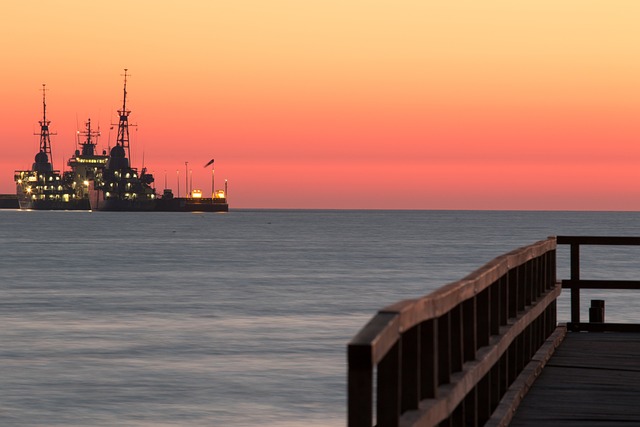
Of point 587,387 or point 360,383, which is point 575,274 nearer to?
point 587,387

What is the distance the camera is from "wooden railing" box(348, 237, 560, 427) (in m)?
4.41

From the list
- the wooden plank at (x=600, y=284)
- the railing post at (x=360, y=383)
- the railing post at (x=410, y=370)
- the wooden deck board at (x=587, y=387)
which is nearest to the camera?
the railing post at (x=360, y=383)

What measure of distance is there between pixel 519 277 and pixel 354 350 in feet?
24.0

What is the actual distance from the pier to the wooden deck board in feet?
0.03

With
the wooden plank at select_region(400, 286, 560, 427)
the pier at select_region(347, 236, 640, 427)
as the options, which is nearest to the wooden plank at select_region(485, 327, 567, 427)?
the pier at select_region(347, 236, 640, 427)

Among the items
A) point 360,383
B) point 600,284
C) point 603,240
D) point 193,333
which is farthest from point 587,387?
point 193,333

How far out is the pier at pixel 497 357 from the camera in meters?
4.86

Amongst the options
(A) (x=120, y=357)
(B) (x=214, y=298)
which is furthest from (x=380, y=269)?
(A) (x=120, y=357)

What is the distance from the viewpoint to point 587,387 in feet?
36.5

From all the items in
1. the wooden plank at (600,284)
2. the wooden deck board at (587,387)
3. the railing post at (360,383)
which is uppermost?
the railing post at (360,383)

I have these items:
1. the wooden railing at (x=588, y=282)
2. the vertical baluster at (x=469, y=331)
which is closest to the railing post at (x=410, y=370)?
the vertical baluster at (x=469, y=331)

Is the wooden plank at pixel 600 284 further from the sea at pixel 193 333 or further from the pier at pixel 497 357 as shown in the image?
the sea at pixel 193 333

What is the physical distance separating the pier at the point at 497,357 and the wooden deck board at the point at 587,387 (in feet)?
0.03

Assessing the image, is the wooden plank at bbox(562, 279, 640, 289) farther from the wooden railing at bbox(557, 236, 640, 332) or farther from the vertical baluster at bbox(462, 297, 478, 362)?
the vertical baluster at bbox(462, 297, 478, 362)
